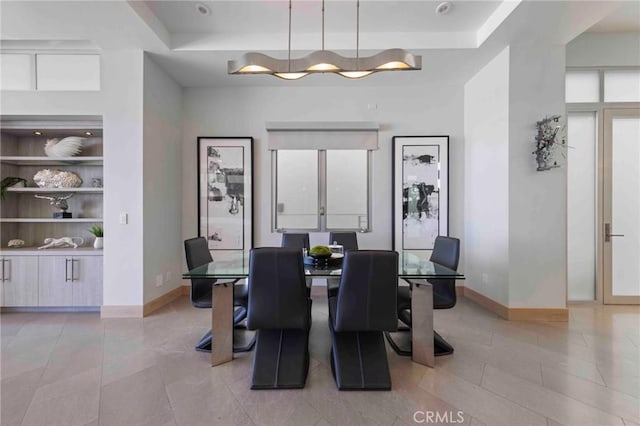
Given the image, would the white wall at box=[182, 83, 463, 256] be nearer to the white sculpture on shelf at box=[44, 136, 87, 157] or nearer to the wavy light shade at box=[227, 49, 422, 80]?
the white sculpture on shelf at box=[44, 136, 87, 157]

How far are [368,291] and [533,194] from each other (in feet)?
8.51

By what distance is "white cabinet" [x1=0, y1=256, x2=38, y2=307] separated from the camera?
3.32m

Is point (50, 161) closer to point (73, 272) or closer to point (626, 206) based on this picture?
point (73, 272)

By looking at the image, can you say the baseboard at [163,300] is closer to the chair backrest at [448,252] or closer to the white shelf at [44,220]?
the white shelf at [44,220]

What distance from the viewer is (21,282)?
3.34m

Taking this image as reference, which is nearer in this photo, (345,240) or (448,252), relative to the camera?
(448,252)

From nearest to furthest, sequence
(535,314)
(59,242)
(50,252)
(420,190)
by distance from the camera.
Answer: (535,314) → (50,252) → (59,242) → (420,190)

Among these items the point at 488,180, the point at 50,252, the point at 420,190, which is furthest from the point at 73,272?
the point at 488,180

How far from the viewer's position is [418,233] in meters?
4.13

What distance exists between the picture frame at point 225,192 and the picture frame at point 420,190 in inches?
85.6

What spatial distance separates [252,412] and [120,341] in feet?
5.75

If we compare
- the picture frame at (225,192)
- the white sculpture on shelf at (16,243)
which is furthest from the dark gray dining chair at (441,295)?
the white sculpture on shelf at (16,243)

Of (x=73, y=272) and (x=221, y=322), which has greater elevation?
(x=73, y=272)

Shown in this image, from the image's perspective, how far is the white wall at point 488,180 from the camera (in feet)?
10.9
